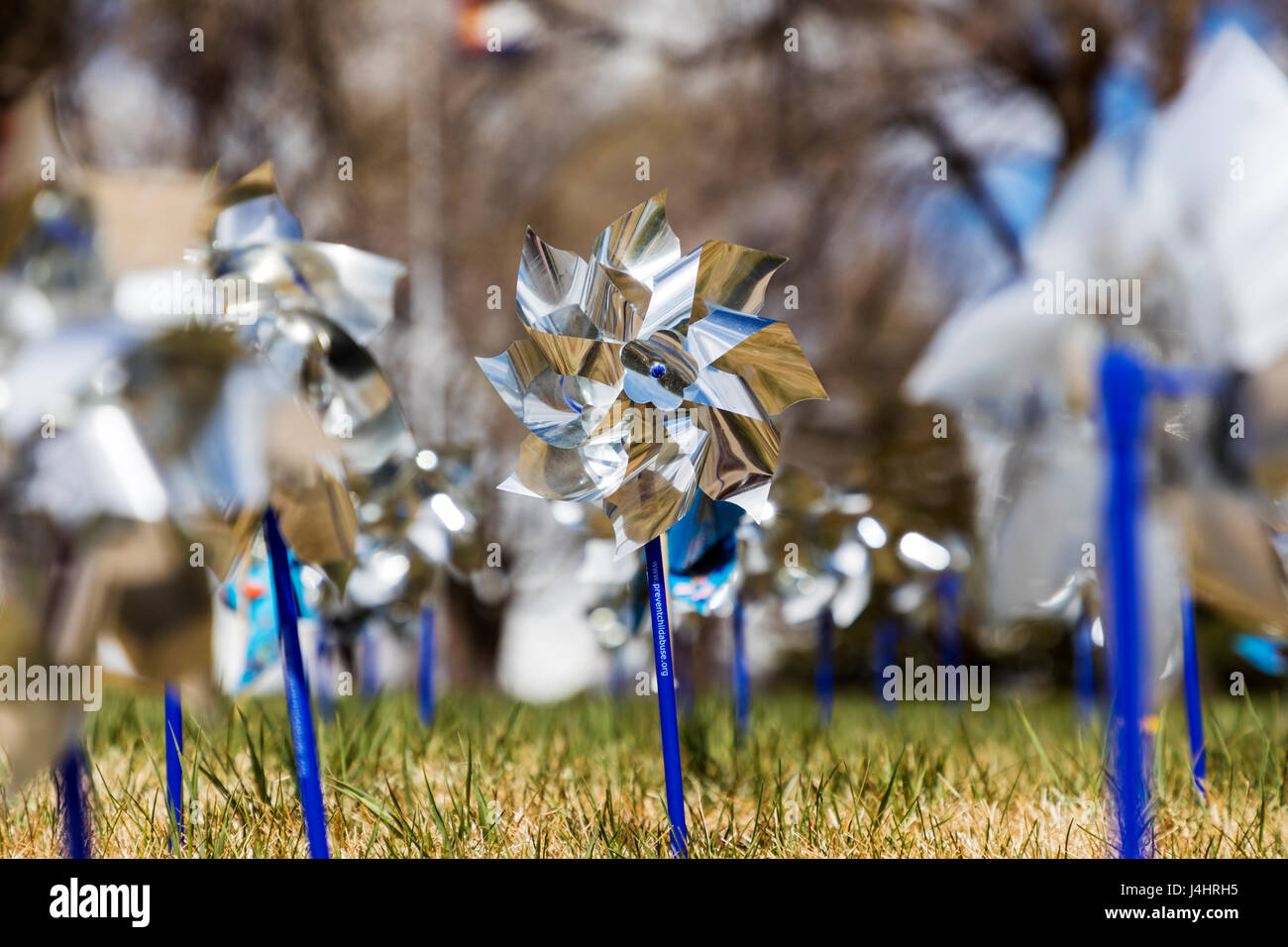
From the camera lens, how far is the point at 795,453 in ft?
16.7

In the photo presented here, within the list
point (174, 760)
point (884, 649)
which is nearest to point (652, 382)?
point (174, 760)

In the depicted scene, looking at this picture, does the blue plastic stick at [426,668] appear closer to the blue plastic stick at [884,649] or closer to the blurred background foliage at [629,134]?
the blue plastic stick at [884,649]

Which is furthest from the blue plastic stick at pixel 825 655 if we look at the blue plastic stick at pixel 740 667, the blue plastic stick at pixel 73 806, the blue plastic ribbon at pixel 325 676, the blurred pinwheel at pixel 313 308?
the blue plastic stick at pixel 73 806

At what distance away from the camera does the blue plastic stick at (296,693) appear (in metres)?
1.03

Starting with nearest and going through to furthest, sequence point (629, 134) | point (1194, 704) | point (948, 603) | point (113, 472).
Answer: point (113, 472) → point (1194, 704) → point (948, 603) → point (629, 134)

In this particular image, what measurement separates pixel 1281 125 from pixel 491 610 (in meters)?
5.77

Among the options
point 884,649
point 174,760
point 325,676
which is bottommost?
point 884,649

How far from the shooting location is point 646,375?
4.18 ft

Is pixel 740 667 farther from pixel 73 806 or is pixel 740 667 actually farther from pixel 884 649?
pixel 884 649

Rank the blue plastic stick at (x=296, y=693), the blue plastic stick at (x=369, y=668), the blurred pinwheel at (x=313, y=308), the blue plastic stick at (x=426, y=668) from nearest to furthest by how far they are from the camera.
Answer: the blue plastic stick at (x=296, y=693) → the blurred pinwheel at (x=313, y=308) → the blue plastic stick at (x=426, y=668) → the blue plastic stick at (x=369, y=668)

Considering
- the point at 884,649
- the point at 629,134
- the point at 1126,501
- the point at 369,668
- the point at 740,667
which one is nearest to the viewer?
the point at 1126,501

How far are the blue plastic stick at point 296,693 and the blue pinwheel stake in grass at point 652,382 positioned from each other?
0.29m

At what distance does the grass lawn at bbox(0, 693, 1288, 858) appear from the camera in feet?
4.61

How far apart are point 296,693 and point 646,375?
0.54 m
